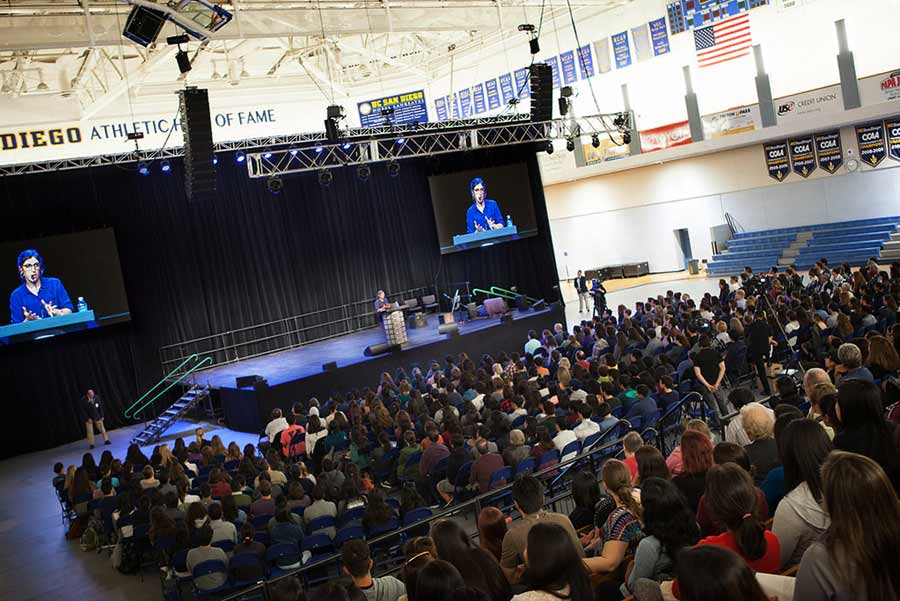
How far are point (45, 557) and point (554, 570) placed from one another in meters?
10.1

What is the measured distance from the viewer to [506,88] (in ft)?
95.8

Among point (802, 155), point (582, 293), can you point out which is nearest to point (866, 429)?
point (582, 293)

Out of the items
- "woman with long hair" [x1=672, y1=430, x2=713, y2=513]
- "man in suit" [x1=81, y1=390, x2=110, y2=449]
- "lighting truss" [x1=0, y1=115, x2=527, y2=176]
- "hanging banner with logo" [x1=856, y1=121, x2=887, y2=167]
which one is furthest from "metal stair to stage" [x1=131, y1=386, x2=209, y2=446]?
"hanging banner with logo" [x1=856, y1=121, x2=887, y2=167]

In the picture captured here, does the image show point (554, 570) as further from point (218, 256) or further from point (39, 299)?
point (218, 256)

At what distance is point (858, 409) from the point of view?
167 inches

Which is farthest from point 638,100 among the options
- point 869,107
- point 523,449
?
point 523,449

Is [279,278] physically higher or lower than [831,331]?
higher

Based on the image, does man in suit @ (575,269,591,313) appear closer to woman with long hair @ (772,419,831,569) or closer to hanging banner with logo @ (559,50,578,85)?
hanging banner with logo @ (559,50,578,85)

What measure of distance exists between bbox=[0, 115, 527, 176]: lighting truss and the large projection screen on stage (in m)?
2.00

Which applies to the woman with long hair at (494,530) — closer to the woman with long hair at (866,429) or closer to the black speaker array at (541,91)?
the woman with long hair at (866,429)

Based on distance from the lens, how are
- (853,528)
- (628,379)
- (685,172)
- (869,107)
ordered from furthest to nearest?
1. (685,172)
2. (869,107)
3. (628,379)
4. (853,528)

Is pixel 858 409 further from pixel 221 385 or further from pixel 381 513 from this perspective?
pixel 221 385

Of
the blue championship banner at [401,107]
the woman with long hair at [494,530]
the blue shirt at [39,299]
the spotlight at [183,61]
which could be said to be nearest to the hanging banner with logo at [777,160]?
the blue championship banner at [401,107]

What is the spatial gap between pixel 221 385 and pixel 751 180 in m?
18.3
